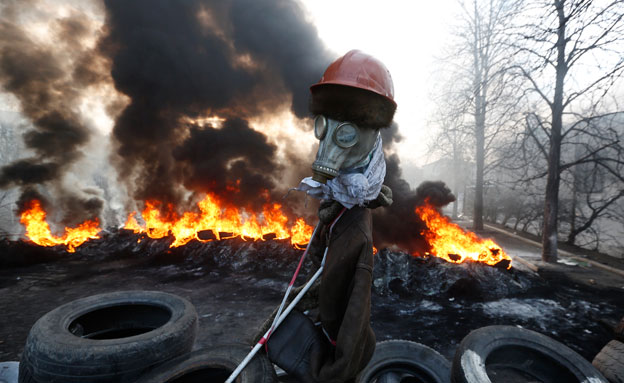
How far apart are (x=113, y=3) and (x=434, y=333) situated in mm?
17480

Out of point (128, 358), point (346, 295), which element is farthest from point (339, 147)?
point (128, 358)

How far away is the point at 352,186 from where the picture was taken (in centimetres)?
178

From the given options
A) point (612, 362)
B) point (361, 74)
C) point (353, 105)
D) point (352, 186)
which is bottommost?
point (612, 362)

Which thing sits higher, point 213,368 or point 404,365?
point 213,368

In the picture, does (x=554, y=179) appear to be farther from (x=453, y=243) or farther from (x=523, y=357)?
(x=523, y=357)

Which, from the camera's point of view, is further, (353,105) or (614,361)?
(614,361)

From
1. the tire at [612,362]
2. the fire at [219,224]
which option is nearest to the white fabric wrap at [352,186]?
the tire at [612,362]

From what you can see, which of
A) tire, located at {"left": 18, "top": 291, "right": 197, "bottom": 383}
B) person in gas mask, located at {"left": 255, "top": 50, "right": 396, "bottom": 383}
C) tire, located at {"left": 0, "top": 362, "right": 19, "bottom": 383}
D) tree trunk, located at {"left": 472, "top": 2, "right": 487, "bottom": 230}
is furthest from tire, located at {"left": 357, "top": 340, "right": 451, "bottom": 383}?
tree trunk, located at {"left": 472, "top": 2, "right": 487, "bottom": 230}

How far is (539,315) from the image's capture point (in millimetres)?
5598

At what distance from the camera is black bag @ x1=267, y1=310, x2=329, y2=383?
188cm

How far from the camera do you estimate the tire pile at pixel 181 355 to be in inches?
79.7

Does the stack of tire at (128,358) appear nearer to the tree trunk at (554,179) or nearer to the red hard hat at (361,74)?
the red hard hat at (361,74)

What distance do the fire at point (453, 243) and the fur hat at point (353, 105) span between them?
276 inches

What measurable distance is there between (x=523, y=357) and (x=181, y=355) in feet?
11.2
